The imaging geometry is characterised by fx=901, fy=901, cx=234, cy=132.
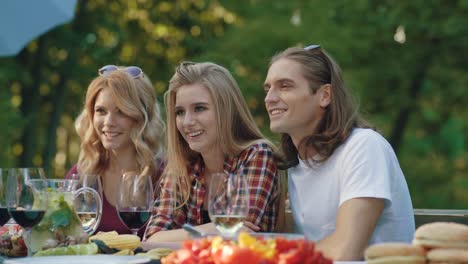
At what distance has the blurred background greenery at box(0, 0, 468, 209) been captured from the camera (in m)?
14.9

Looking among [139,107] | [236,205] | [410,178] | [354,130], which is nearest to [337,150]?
[354,130]

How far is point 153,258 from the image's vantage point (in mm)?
2752

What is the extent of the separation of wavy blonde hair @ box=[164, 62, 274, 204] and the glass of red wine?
1.04 meters

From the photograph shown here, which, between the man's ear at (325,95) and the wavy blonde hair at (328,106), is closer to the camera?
the wavy blonde hair at (328,106)

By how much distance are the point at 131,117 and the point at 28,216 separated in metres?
1.79

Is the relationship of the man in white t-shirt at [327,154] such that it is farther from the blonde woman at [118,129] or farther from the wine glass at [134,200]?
the blonde woman at [118,129]

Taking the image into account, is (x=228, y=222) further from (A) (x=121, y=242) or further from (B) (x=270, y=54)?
(B) (x=270, y=54)

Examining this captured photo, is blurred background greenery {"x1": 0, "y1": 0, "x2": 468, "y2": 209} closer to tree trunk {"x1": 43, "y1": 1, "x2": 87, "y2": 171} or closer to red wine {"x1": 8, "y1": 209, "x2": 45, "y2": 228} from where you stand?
tree trunk {"x1": 43, "y1": 1, "x2": 87, "y2": 171}

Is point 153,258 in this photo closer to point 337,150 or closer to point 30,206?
point 30,206

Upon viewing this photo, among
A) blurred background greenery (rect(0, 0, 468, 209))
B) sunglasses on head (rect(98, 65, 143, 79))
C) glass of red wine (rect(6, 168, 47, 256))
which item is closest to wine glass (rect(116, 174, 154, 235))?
glass of red wine (rect(6, 168, 47, 256))

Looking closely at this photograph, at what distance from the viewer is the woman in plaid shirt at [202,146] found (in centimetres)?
399

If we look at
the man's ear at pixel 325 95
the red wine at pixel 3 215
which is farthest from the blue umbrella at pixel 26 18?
the red wine at pixel 3 215

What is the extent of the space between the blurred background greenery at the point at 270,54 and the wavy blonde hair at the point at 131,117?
9.18 meters

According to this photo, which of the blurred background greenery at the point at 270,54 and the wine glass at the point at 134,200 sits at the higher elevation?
the blurred background greenery at the point at 270,54
